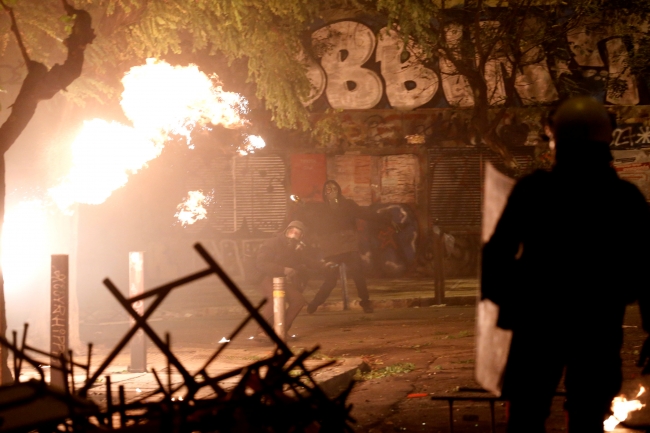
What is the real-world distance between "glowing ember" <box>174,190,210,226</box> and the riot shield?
53.5ft

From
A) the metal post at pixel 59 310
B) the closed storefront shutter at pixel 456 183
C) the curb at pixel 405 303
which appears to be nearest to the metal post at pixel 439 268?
the curb at pixel 405 303

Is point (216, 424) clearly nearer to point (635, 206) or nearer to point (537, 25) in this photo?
point (635, 206)

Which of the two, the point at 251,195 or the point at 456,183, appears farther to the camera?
the point at 251,195

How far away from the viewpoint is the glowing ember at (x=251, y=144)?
63.6 feet

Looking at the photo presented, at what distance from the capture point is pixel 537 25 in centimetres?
1652

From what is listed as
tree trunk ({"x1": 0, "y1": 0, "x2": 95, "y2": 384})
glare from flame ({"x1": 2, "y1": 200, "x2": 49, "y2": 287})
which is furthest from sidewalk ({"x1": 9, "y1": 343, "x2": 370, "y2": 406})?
glare from flame ({"x1": 2, "y1": 200, "x2": 49, "y2": 287})

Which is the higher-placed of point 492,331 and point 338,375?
point 492,331

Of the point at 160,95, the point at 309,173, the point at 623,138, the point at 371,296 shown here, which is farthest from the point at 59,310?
the point at 623,138

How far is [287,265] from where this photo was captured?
38.4 feet

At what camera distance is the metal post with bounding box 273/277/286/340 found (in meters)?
9.81

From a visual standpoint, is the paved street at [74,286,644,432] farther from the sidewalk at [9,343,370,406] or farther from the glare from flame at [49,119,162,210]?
the glare from flame at [49,119,162,210]

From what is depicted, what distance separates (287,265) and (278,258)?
0.69ft

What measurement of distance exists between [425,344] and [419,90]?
33.5ft

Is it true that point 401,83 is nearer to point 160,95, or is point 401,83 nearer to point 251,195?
point 251,195
